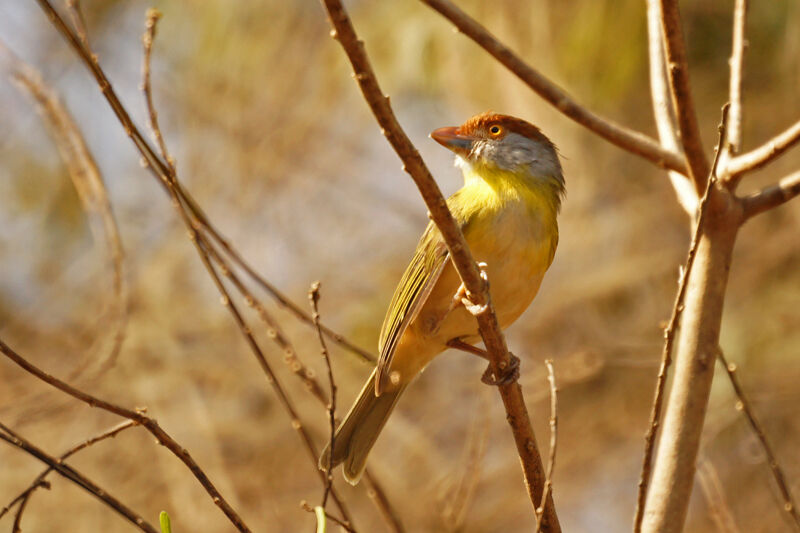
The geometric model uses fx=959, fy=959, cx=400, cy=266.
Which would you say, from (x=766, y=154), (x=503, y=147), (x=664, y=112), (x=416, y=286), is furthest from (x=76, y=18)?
(x=766, y=154)

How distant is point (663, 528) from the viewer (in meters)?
2.54

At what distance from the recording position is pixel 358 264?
760 cm

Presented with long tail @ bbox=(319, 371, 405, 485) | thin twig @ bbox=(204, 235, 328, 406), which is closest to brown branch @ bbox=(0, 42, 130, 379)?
thin twig @ bbox=(204, 235, 328, 406)

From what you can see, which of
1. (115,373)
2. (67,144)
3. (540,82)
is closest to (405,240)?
(115,373)

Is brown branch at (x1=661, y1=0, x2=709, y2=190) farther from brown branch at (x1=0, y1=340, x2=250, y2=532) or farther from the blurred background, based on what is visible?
the blurred background

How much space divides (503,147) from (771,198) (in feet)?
4.09

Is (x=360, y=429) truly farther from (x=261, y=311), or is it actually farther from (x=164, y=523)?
(x=164, y=523)

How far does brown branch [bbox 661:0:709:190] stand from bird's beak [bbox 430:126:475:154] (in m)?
1.18

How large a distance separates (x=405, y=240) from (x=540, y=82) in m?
A: 4.64

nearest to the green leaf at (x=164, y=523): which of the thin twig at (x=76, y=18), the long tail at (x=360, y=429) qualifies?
the long tail at (x=360, y=429)

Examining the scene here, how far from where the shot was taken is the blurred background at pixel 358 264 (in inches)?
258

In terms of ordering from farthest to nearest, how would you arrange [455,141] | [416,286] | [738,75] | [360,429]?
1. [455,141]
2. [360,429]
3. [416,286]
4. [738,75]

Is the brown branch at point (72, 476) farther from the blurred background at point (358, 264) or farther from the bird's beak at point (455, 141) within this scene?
the blurred background at point (358, 264)

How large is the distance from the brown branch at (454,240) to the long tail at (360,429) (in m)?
0.82
